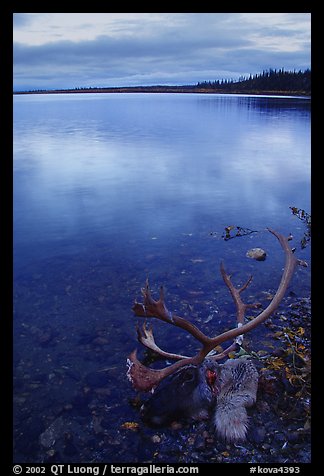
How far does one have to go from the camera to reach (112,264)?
812cm

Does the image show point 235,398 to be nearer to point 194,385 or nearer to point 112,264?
point 194,385

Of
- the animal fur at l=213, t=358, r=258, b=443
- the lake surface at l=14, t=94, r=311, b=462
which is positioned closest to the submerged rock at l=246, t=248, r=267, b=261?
the lake surface at l=14, t=94, r=311, b=462

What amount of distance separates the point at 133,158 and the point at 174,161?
75.5 inches

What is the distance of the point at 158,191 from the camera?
14023 mm

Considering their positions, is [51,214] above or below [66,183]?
below

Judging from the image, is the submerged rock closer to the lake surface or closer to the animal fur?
the lake surface

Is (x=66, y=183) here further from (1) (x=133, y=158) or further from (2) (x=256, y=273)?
(2) (x=256, y=273)

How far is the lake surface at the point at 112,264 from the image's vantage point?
4.73 m

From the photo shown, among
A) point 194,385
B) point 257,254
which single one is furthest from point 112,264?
point 194,385

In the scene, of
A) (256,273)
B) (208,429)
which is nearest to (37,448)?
(208,429)

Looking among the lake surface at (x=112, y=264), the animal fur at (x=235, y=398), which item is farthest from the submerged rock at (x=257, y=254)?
the animal fur at (x=235, y=398)

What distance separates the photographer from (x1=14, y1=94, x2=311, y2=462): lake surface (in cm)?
473

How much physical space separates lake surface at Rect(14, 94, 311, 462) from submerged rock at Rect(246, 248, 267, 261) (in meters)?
0.12

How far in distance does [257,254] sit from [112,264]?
268cm
